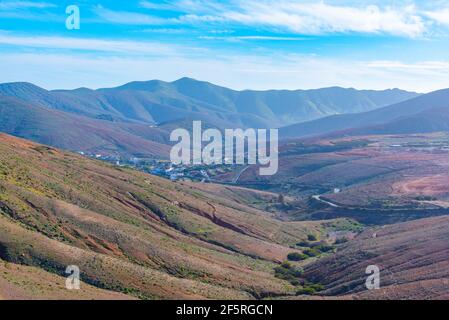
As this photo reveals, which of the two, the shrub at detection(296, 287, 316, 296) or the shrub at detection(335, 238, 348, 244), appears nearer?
the shrub at detection(296, 287, 316, 296)

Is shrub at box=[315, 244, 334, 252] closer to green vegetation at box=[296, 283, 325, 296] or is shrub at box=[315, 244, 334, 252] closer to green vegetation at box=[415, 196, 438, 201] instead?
green vegetation at box=[296, 283, 325, 296]

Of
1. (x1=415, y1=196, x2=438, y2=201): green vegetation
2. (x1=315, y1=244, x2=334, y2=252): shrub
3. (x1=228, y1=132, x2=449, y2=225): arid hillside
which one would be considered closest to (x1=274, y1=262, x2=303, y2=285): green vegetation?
(x1=315, y1=244, x2=334, y2=252): shrub

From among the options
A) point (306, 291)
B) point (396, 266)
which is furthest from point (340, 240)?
point (306, 291)

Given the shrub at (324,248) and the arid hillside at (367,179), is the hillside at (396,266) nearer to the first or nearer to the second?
the shrub at (324,248)

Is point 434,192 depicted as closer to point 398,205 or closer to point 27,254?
point 398,205

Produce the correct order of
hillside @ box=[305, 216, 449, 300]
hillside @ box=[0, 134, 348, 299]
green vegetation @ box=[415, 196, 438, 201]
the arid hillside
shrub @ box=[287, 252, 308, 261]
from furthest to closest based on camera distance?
1. green vegetation @ box=[415, 196, 438, 201]
2. the arid hillside
3. shrub @ box=[287, 252, 308, 261]
4. hillside @ box=[305, 216, 449, 300]
5. hillside @ box=[0, 134, 348, 299]

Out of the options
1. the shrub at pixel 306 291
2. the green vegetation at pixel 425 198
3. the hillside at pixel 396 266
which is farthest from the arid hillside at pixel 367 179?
the shrub at pixel 306 291

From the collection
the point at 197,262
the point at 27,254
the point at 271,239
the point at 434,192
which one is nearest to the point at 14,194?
the point at 27,254

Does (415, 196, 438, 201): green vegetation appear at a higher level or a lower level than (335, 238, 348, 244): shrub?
higher

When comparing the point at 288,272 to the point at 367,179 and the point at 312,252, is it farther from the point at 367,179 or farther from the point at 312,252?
the point at 367,179
